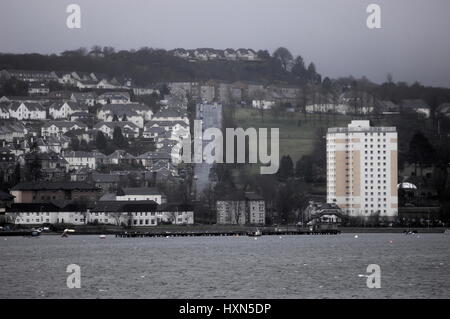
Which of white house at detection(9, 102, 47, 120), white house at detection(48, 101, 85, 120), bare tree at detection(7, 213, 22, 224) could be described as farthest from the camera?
white house at detection(48, 101, 85, 120)

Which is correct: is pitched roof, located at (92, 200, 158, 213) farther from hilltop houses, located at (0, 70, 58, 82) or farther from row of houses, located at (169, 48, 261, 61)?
row of houses, located at (169, 48, 261, 61)

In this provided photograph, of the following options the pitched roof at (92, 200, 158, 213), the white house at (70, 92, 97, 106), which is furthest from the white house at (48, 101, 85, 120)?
the pitched roof at (92, 200, 158, 213)

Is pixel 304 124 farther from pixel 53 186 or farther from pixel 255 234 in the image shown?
pixel 255 234

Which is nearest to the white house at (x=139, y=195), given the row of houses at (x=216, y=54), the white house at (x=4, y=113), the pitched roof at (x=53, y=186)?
the pitched roof at (x=53, y=186)

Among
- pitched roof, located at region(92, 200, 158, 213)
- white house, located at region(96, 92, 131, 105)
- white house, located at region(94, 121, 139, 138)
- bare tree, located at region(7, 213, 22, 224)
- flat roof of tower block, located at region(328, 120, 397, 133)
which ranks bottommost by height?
bare tree, located at region(7, 213, 22, 224)

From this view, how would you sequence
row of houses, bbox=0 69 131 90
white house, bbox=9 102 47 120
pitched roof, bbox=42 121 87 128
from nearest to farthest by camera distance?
pitched roof, bbox=42 121 87 128 → white house, bbox=9 102 47 120 → row of houses, bbox=0 69 131 90

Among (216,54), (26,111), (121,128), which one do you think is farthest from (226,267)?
(216,54)

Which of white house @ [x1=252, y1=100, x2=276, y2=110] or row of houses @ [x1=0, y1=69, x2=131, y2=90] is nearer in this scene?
white house @ [x1=252, y1=100, x2=276, y2=110]
